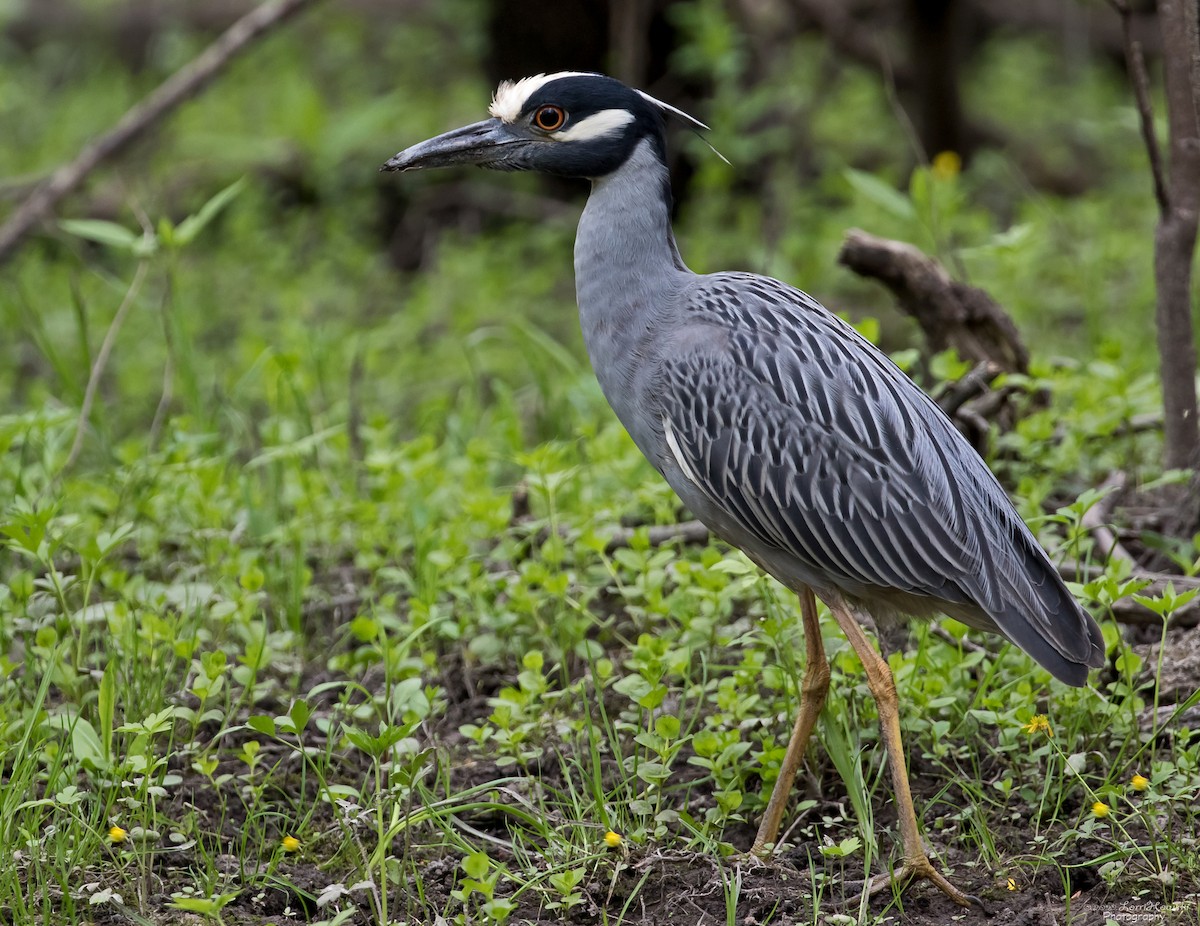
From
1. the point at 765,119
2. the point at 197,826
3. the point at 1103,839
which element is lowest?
the point at 1103,839

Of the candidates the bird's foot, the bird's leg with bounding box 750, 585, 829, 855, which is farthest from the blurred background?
the bird's foot

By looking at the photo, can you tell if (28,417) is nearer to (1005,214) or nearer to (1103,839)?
(1103,839)

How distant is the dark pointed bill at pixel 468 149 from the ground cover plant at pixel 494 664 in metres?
1.03

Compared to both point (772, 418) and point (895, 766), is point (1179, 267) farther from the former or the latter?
point (895, 766)

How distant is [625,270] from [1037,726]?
5.74 ft

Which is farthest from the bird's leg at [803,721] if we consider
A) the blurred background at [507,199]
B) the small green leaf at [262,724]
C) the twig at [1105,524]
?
the blurred background at [507,199]

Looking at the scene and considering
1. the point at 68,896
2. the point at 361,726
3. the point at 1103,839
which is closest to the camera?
the point at 68,896

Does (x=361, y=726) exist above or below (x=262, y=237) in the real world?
below

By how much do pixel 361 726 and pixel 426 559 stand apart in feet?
2.36

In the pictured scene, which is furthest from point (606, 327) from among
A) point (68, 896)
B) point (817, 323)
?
point (68, 896)

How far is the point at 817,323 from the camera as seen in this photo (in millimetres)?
4184

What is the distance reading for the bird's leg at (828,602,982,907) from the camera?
11.6ft

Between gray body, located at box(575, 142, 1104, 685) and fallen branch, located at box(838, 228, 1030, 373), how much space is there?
1186mm

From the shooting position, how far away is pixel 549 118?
4.28 metres
